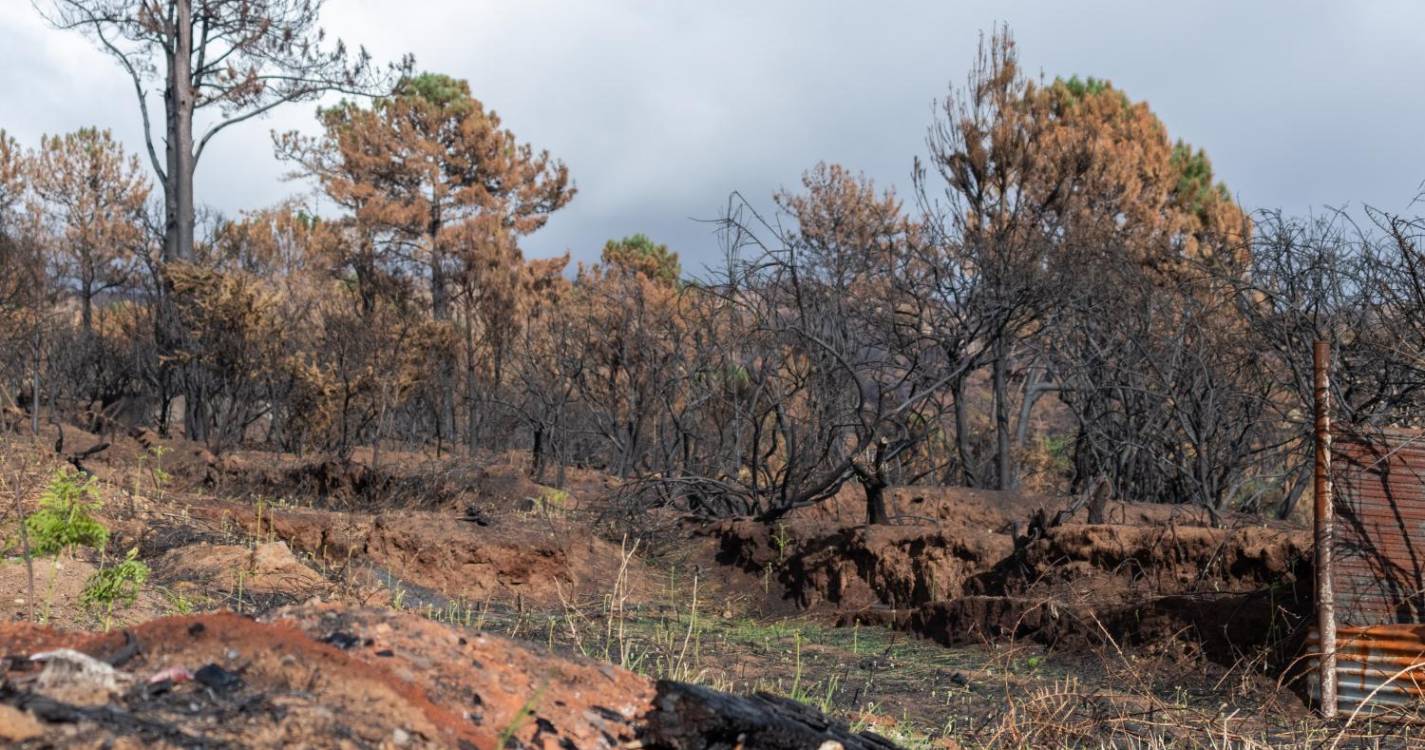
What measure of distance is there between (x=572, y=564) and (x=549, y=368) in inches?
325

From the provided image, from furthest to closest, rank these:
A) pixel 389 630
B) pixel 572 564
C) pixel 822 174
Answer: pixel 822 174 < pixel 572 564 < pixel 389 630

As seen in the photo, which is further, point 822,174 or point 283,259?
point 283,259

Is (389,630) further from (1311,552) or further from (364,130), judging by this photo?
(364,130)

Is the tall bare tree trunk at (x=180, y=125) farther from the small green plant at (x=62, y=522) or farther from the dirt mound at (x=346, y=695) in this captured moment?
the dirt mound at (x=346, y=695)

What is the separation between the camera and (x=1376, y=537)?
17.9 feet

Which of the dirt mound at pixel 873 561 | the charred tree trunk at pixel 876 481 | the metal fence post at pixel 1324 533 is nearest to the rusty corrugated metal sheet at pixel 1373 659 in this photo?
the metal fence post at pixel 1324 533

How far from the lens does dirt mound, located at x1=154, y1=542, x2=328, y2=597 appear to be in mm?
5992

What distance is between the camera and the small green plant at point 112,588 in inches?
182

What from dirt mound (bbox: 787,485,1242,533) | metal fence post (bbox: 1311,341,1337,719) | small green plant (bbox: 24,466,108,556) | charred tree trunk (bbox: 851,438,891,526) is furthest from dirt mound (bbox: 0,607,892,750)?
dirt mound (bbox: 787,485,1242,533)

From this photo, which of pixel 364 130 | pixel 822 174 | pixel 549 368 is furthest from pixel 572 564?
pixel 822 174

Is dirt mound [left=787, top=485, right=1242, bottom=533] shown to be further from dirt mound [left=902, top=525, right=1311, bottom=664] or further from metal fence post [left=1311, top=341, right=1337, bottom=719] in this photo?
metal fence post [left=1311, top=341, right=1337, bottom=719]

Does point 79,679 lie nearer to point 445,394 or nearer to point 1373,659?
point 1373,659

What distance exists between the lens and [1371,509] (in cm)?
550

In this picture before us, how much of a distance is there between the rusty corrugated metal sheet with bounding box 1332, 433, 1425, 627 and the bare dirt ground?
0.49 metres
